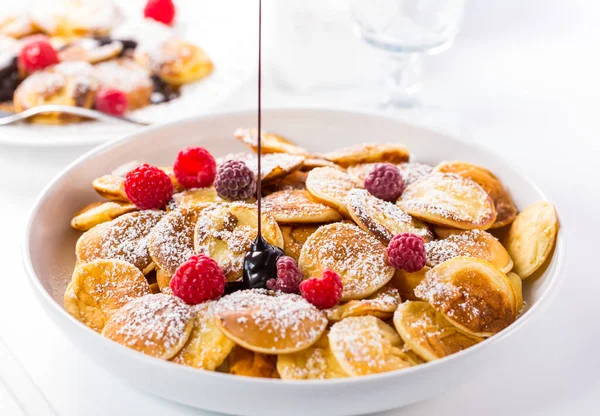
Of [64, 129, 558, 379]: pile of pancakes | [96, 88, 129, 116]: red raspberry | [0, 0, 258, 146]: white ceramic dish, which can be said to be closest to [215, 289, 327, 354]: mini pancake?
[64, 129, 558, 379]: pile of pancakes

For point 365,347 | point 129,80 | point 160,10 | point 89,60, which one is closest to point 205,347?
point 365,347

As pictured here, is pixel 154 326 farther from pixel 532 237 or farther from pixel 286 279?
pixel 532 237

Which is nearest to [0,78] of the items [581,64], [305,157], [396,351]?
[305,157]

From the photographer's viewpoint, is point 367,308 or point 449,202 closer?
point 367,308

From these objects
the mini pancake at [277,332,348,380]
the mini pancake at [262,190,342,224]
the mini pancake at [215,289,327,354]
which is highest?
the mini pancake at [262,190,342,224]

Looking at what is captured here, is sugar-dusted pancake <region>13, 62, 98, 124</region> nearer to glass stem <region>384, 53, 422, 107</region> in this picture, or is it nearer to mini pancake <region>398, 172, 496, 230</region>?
glass stem <region>384, 53, 422, 107</region>
